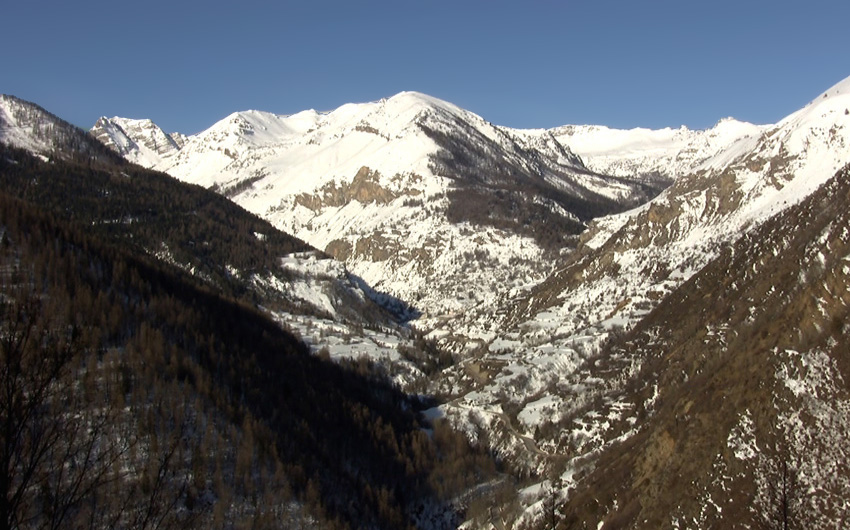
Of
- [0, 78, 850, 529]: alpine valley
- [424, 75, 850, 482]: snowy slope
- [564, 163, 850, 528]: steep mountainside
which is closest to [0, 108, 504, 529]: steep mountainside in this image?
[0, 78, 850, 529]: alpine valley

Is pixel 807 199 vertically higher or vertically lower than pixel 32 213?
lower

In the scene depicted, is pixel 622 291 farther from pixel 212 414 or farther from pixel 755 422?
pixel 755 422

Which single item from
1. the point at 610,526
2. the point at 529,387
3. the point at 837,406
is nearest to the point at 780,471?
the point at 837,406

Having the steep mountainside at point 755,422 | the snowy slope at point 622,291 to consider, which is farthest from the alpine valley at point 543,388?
the snowy slope at point 622,291

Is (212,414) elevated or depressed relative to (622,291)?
depressed

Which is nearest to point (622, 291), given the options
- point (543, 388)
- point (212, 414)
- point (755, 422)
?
point (543, 388)

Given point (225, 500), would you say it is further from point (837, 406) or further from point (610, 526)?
point (837, 406)

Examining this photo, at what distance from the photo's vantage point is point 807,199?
13712 cm

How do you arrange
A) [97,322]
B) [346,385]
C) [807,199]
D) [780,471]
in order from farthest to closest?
[346,385] < [807,199] < [97,322] < [780,471]

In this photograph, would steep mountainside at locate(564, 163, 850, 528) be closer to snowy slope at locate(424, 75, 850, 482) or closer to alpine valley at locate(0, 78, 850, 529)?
alpine valley at locate(0, 78, 850, 529)

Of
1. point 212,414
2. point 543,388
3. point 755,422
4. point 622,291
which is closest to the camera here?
point 755,422

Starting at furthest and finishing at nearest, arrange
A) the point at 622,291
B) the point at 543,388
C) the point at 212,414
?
the point at 622,291, the point at 543,388, the point at 212,414

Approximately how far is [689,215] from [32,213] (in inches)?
5948

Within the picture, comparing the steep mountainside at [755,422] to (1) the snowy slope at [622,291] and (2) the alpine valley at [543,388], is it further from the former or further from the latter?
(1) the snowy slope at [622,291]
